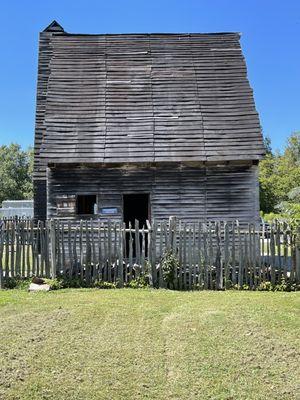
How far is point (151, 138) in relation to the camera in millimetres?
Result: 15719

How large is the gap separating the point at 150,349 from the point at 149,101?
11581 millimetres

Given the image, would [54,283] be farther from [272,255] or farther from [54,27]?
[54,27]

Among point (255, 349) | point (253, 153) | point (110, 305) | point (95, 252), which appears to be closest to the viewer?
point (255, 349)

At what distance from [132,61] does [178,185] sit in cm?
643

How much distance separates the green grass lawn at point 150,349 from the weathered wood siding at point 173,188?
209 inches

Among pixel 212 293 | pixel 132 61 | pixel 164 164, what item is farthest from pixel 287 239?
pixel 132 61

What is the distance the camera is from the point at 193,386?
19.7 feet

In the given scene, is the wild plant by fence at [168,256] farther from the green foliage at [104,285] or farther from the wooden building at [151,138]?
the wooden building at [151,138]

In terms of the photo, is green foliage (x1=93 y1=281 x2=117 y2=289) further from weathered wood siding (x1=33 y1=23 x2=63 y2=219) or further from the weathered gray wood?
weathered wood siding (x1=33 y1=23 x2=63 y2=219)

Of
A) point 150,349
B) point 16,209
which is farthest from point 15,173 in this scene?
point 150,349

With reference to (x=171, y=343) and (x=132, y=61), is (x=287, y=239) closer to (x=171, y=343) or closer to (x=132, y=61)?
(x=171, y=343)

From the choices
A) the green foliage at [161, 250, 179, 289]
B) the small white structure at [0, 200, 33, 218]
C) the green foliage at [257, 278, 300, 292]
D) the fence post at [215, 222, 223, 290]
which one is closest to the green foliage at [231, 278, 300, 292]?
the green foliage at [257, 278, 300, 292]

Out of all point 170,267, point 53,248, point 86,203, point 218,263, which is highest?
point 86,203

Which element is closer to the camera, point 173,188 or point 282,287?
point 282,287
